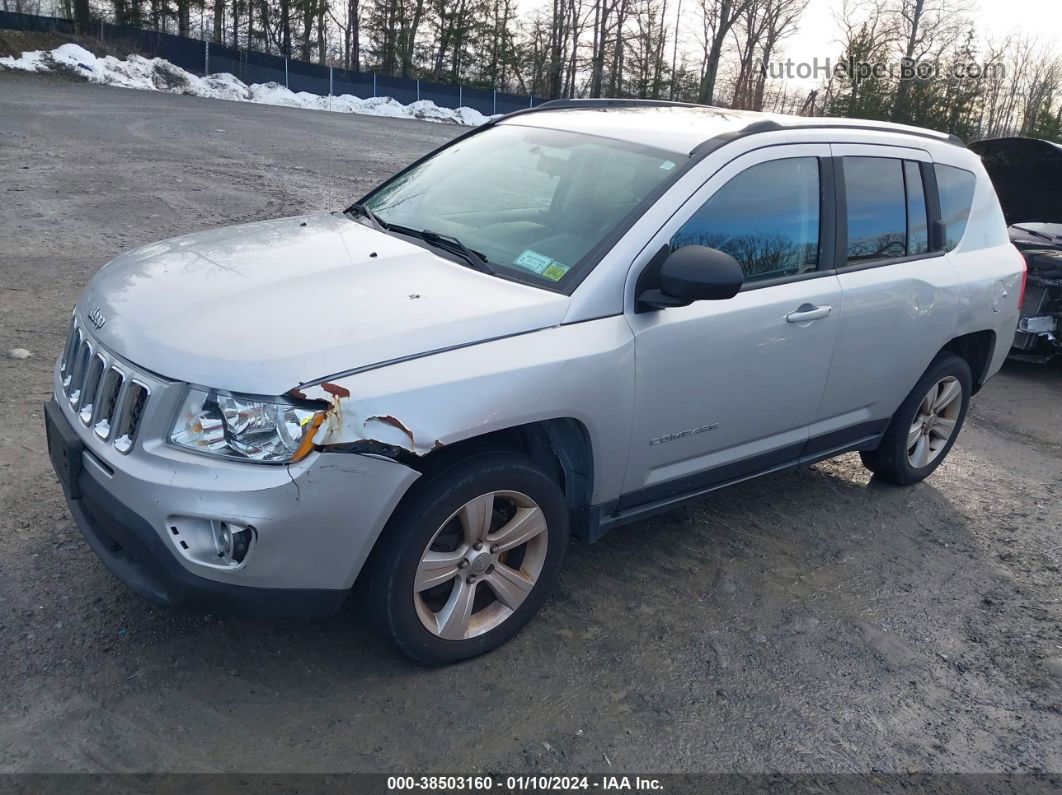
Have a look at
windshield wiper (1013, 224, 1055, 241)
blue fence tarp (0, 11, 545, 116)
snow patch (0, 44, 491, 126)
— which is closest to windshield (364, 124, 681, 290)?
windshield wiper (1013, 224, 1055, 241)

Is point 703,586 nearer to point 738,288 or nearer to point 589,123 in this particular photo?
point 738,288

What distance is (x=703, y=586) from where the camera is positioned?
3.96 meters

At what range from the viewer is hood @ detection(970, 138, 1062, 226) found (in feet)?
27.1

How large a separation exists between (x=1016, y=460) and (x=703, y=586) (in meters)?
3.15

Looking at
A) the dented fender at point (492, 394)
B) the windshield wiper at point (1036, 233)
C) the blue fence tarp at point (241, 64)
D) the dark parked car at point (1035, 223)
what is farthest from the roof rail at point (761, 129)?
the blue fence tarp at point (241, 64)

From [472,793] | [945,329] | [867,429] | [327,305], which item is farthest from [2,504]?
[945,329]

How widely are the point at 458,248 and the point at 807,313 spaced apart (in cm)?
150

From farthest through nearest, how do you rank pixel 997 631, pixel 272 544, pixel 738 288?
pixel 997 631 → pixel 738 288 → pixel 272 544

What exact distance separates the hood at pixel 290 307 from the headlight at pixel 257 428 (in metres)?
0.05

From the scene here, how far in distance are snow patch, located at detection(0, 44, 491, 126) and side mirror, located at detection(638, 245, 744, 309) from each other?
69.6 ft

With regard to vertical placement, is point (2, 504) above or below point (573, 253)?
below

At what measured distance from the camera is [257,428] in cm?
269

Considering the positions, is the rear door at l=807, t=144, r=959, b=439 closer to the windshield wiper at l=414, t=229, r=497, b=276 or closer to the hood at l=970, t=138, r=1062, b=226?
the windshield wiper at l=414, t=229, r=497, b=276

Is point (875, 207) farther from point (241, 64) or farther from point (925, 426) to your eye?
point (241, 64)
